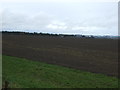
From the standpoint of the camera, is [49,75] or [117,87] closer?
[117,87]

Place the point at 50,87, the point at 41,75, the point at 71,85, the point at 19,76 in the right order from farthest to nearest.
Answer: the point at 41,75 → the point at 19,76 → the point at 71,85 → the point at 50,87

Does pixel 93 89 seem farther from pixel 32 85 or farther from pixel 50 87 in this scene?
pixel 32 85

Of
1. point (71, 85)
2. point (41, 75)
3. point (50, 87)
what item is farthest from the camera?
point (41, 75)

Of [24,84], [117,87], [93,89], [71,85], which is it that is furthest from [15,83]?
[117,87]

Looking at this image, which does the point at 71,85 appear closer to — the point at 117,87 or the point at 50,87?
the point at 50,87

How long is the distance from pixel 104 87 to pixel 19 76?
4.87 metres

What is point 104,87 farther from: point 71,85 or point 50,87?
point 50,87

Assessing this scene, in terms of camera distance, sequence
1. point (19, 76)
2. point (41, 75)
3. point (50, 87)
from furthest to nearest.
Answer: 1. point (41, 75)
2. point (19, 76)
3. point (50, 87)

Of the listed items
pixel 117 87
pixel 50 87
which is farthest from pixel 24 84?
pixel 117 87

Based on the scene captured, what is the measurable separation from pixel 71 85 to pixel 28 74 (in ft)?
11.5

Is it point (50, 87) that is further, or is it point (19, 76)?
Answer: point (19, 76)

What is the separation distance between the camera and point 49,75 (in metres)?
15.9

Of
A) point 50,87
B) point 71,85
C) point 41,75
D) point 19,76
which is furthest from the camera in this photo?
point 41,75

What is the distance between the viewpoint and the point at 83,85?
44.2ft
